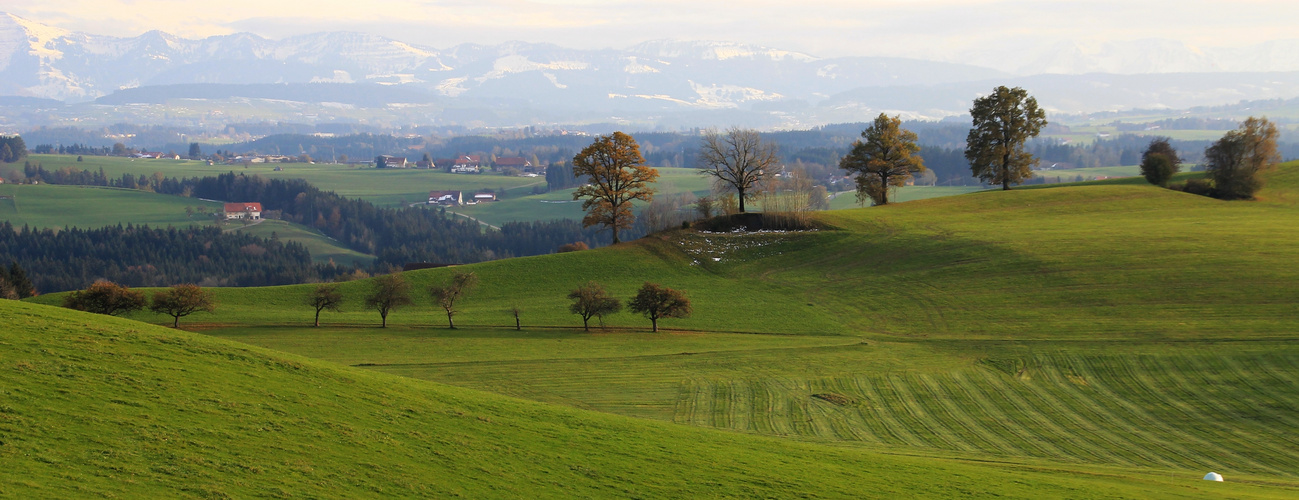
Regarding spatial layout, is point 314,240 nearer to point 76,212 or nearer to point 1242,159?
point 76,212

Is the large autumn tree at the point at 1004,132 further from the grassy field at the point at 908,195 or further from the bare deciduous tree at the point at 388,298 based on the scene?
the grassy field at the point at 908,195

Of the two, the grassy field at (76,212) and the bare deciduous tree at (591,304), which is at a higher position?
the grassy field at (76,212)

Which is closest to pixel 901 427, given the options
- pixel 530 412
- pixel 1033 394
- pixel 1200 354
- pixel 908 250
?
pixel 1033 394

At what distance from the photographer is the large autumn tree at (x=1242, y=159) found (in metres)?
85.6

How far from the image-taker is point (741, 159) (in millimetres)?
79688

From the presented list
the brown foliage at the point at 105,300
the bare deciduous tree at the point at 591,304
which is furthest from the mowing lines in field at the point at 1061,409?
the brown foliage at the point at 105,300

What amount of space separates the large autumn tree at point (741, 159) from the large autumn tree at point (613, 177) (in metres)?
6.47

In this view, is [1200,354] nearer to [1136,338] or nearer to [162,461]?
[1136,338]

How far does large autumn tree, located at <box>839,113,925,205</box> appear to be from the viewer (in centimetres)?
8638

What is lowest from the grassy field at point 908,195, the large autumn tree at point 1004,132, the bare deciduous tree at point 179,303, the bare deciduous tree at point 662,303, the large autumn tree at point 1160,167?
the bare deciduous tree at point 662,303

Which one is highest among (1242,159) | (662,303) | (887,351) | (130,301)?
(1242,159)

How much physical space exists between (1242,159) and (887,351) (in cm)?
6165

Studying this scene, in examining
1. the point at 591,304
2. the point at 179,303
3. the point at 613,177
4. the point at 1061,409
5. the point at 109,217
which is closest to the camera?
the point at 1061,409

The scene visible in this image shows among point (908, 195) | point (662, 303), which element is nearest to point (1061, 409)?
point (662, 303)
